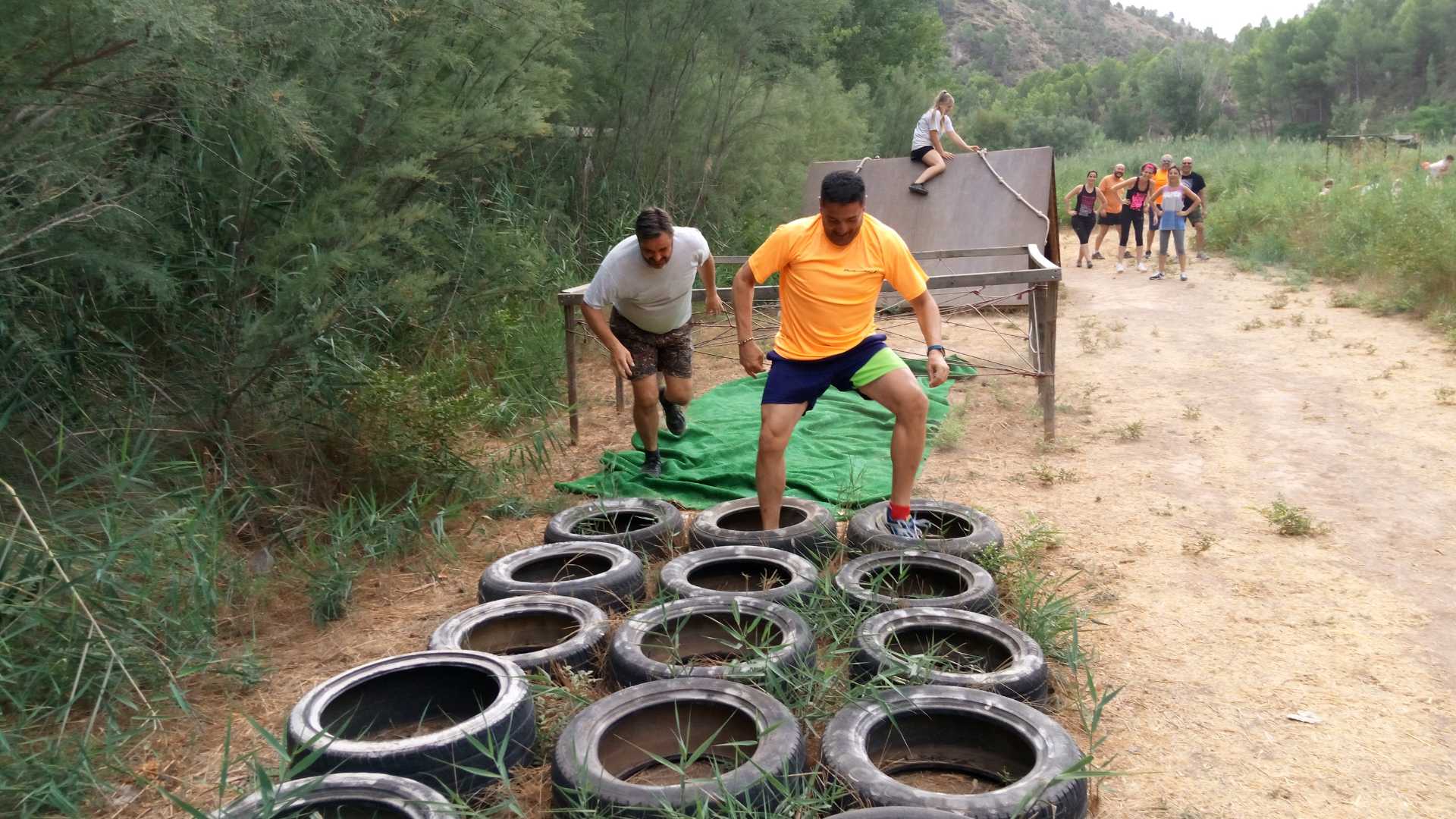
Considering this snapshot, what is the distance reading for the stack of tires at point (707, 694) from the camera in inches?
102

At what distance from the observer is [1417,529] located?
4938mm

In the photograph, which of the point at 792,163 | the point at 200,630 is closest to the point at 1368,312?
the point at 792,163

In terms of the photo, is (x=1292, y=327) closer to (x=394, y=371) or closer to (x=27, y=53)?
(x=394, y=371)

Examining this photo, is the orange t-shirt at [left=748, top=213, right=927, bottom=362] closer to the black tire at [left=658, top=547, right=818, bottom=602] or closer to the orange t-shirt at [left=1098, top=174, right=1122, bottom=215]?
the black tire at [left=658, top=547, right=818, bottom=602]

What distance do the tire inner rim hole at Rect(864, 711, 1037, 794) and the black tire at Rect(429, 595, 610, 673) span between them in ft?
3.53

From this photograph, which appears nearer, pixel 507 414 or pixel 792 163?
pixel 507 414

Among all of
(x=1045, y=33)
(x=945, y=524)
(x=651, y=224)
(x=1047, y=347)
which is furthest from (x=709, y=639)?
(x=1045, y=33)

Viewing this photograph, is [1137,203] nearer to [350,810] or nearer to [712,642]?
[712,642]

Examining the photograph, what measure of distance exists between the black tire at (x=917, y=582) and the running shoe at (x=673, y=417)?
2.64 m

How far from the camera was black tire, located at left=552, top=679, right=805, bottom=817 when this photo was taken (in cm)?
258

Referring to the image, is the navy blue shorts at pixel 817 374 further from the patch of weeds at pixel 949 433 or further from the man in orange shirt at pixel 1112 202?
the man in orange shirt at pixel 1112 202

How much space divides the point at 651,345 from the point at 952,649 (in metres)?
3.06

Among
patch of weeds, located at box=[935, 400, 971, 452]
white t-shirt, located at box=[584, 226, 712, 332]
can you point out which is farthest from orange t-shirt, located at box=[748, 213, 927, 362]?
patch of weeds, located at box=[935, 400, 971, 452]

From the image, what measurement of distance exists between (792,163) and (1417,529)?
11.0 m
